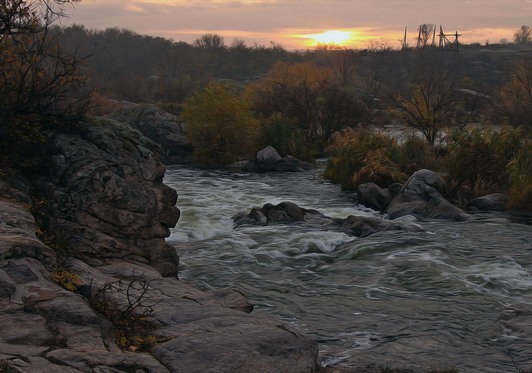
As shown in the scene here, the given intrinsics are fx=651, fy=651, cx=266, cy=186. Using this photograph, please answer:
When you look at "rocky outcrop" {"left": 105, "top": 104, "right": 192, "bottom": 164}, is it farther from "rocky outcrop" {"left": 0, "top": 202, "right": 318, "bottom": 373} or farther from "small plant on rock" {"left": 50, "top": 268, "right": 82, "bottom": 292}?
"small plant on rock" {"left": 50, "top": 268, "right": 82, "bottom": 292}

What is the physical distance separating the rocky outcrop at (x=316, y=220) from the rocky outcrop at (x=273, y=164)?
8.38 meters

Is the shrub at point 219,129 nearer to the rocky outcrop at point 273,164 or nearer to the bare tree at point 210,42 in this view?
the rocky outcrop at point 273,164

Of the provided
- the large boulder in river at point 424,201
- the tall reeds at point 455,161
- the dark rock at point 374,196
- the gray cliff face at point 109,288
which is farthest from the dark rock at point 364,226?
the gray cliff face at point 109,288

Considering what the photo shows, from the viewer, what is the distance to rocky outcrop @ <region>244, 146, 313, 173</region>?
2450 centimetres

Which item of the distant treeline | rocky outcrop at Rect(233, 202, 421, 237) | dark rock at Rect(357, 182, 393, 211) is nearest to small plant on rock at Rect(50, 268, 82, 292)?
rocky outcrop at Rect(233, 202, 421, 237)

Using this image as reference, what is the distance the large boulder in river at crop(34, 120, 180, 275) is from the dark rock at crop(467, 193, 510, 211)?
1026cm

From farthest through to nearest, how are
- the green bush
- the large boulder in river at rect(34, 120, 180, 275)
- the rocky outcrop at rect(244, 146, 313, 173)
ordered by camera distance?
the rocky outcrop at rect(244, 146, 313, 173), the green bush, the large boulder in river at rect(34, 120, 180, 275)

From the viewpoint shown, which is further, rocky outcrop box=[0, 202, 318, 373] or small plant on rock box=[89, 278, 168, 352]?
small plant on rock box=[89, 278, 168, 352]

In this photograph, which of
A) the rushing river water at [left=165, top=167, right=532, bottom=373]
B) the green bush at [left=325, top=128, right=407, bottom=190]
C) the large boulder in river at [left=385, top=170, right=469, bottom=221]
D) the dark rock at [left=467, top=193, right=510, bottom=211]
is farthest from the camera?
the green bush at [left=325, top=128, right=407, bottom=190]

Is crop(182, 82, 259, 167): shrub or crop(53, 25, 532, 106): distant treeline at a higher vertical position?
crop(53, 25, 532, 106): distant treeline

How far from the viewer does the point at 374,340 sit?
25.5ft

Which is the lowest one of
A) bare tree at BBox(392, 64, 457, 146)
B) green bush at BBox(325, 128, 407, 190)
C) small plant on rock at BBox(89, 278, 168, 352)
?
green bush at BBox(325, 128, 407, 190)

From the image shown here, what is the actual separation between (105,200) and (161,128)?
19304 millimetres

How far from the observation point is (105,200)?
27.4 feet
